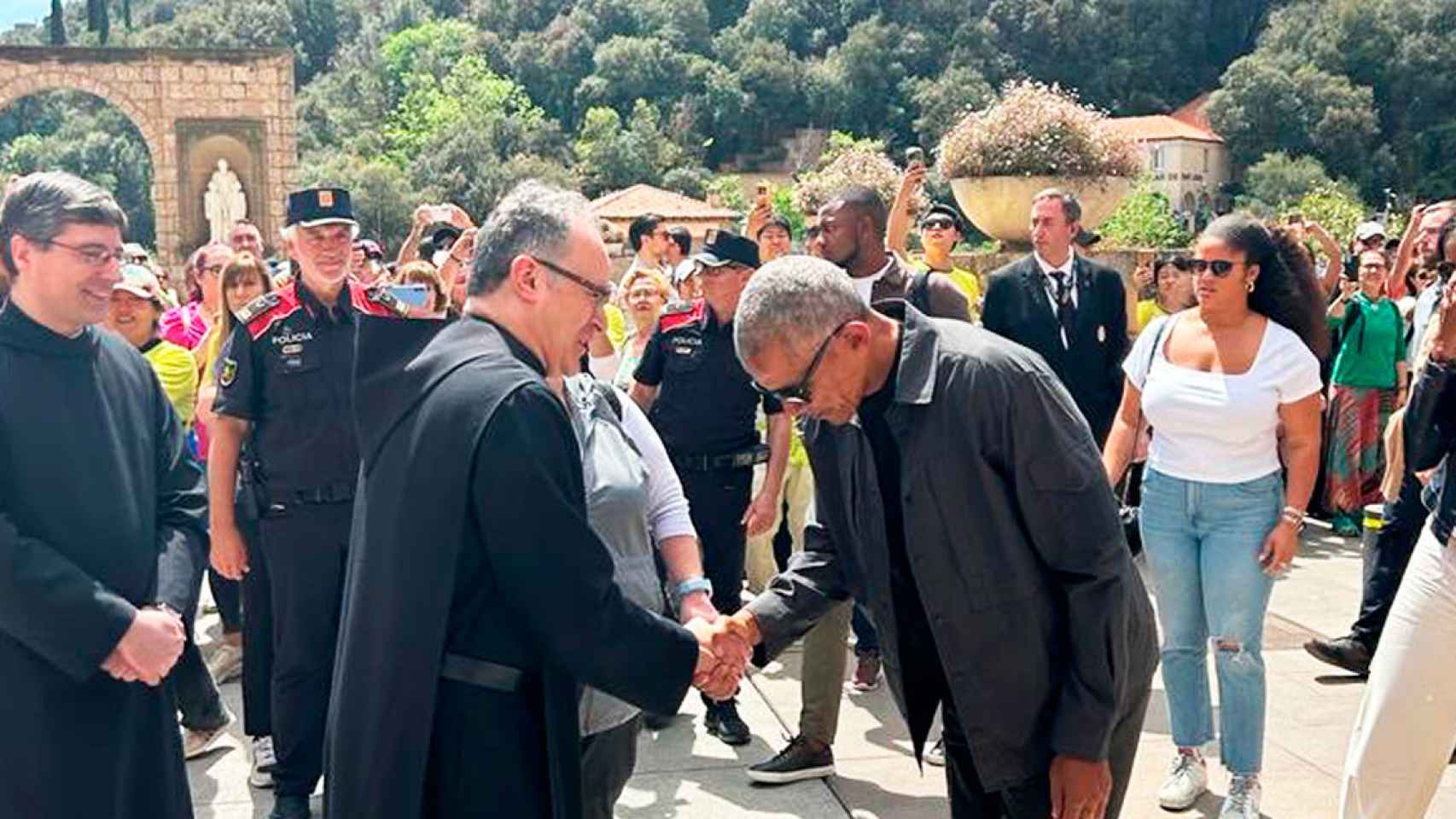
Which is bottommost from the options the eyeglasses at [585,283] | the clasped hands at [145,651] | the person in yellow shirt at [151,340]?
the clasped hands at [145,651]

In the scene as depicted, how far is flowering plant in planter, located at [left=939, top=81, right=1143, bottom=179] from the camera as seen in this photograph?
1034cm

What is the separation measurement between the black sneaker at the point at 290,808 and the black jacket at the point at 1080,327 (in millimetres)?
3416

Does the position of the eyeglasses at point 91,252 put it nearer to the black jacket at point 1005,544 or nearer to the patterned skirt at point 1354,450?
the black jacket at point 1005,544

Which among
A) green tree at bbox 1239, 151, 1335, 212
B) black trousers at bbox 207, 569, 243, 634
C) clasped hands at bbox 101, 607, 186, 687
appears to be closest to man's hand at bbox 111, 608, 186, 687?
clasped hands at bbox 101, 607, 186, 687

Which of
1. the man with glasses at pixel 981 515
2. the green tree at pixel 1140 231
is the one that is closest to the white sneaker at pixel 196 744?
the man with glasses at pixel 981 515

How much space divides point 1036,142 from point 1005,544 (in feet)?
26.3

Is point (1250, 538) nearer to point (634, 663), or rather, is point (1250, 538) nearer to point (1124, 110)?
point (634, 663)

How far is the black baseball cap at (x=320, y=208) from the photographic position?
4.84m

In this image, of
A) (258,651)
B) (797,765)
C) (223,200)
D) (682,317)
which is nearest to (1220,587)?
(797,765)

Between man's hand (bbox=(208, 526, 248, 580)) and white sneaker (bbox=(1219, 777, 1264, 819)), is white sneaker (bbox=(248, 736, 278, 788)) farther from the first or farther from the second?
white sneaker (bbox=(1219, 777, 1264, 819))

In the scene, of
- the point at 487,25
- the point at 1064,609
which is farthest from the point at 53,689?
the point at 487,25

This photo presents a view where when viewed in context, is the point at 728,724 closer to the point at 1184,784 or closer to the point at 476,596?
the point at 1184,784

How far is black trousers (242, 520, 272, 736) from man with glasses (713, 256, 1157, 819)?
2.92 meters

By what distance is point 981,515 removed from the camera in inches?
113
